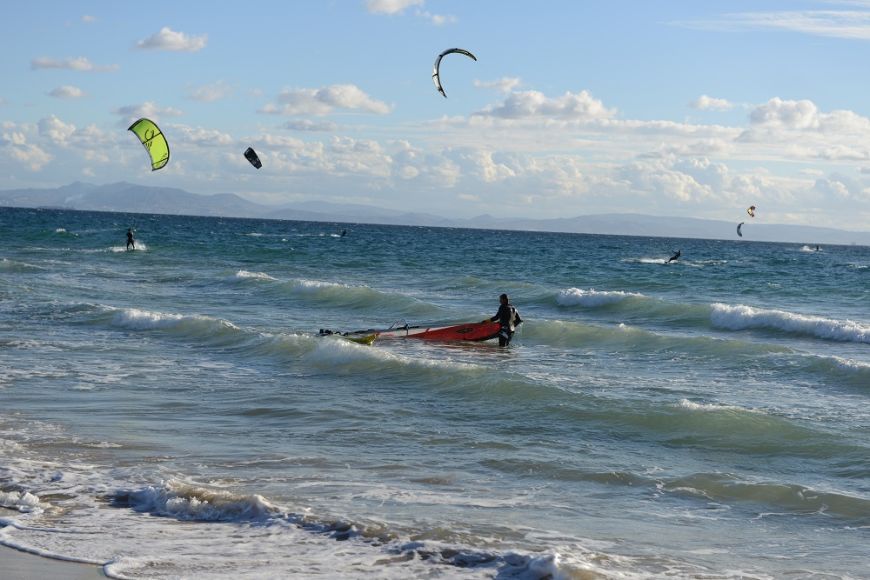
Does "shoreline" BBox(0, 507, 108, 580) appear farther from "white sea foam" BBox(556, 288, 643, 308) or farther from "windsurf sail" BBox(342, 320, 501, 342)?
"white sea foam" BBox(556, 288, 643, 308)

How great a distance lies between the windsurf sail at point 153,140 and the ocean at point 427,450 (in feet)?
10.0

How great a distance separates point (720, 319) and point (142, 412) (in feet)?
52.6

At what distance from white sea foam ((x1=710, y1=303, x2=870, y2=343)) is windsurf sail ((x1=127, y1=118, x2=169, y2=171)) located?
12.6 m

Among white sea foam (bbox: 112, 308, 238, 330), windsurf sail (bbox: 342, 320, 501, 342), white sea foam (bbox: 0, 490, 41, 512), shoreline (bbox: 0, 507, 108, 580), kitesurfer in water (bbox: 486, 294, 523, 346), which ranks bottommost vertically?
white sea foam (bbox: 0, 490, 41, 512)

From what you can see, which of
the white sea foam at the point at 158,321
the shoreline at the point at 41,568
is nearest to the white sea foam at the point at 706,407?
the shoreline at the point at 41,568

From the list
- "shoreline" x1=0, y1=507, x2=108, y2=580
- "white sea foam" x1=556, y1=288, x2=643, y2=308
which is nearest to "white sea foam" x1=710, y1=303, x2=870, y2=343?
"white sea foam" x1=556, y1=288, x2=643, y2=308

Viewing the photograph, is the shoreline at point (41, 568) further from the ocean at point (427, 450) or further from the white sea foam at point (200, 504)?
the white sea foam at point (200, 504)

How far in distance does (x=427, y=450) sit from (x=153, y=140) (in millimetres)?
12913

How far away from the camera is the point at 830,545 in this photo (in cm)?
732

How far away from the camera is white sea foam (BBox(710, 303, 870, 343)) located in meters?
21.2

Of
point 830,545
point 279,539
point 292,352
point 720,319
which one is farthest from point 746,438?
point 720,319

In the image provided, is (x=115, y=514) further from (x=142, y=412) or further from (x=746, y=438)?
(x=746, y=438)

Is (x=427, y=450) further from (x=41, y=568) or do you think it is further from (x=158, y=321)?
(x=158, y=321)

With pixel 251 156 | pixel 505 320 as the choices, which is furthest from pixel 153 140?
pixel 505 320
